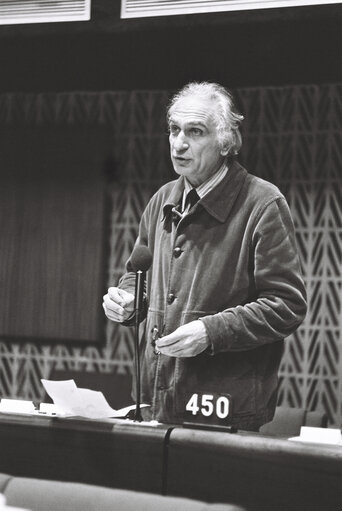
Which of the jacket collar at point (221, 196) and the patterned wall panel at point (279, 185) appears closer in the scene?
the jacket collar at point (221, 196)

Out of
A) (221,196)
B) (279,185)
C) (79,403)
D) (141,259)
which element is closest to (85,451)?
(79,403)

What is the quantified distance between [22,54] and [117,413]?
384 cm

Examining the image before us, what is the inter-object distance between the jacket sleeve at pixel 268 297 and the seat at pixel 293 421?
252 cm

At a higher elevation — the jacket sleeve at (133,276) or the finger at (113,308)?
the jacket sleeve at (133,276)

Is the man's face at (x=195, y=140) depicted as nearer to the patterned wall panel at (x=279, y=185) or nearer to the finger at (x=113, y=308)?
the finger at (x=113, y=308)

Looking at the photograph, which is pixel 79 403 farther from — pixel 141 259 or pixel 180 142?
pixel 180 142

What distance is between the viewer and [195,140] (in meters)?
2.59

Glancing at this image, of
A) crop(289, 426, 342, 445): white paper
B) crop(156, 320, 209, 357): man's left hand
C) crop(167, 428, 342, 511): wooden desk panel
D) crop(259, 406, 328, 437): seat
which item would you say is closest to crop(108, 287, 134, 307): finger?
crop(156, 320, 209, 357): man's left hand

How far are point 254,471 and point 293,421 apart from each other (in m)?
3.17

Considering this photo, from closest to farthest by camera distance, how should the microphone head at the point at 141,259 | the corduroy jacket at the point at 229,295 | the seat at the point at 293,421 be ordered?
the microphone head at the point at 141,259 < the corduroy jacket at the point at 229,295 < the seat at the point at 293,421

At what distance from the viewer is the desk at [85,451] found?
1950 millimetres

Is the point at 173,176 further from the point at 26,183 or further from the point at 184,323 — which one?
the point at 184,323

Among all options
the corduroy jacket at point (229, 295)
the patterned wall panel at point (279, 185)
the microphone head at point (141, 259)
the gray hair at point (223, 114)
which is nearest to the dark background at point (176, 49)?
the patterned wall panel at point (279, 185)

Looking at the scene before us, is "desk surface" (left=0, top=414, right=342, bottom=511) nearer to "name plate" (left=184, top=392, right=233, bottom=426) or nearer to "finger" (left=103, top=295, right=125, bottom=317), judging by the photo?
"name plate" (left=184, top=392, right=233, bottom=426)
